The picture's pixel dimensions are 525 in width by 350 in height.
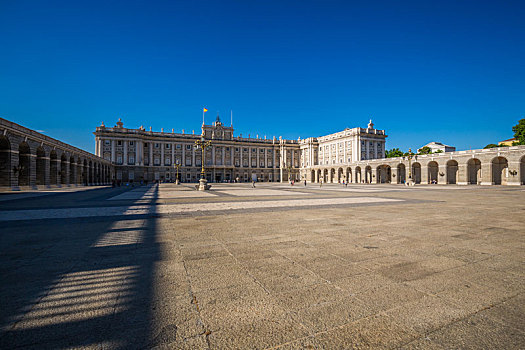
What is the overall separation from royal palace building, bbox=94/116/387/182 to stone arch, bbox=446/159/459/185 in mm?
27539

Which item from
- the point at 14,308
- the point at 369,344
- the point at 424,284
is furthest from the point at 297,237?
the point at 14,308

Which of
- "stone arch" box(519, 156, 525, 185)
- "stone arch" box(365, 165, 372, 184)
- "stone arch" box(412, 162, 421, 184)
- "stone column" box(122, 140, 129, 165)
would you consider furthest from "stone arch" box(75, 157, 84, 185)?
"stone arch" box(519, 156, 525, 185)

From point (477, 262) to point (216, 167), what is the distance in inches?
3301

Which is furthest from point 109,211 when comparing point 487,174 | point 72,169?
point 487,174

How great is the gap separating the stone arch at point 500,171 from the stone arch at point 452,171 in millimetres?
5830

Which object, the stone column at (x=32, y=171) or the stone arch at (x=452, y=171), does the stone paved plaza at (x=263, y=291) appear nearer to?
the stone column at (x=32, y=171)

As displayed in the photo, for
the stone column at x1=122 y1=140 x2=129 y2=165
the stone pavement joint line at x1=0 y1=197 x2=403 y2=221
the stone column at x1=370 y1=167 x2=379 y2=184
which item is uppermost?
the stone column at x1=122 y1=140 x2=129 y2=165

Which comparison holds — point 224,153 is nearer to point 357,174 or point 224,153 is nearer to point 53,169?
point 357,174

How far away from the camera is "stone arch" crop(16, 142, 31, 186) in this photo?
1094 inches

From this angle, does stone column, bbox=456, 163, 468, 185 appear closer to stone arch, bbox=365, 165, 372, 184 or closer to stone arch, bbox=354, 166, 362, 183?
stone arch, bbox=365, 165, 372, 184

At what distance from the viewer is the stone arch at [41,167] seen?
30.9 metres

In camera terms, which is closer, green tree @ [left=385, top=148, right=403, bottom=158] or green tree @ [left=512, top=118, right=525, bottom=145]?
green tree @ [left=512, top=118, right=525, bottom=145]

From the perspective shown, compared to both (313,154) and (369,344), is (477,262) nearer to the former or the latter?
(369,344)

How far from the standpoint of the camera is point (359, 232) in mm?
6254
